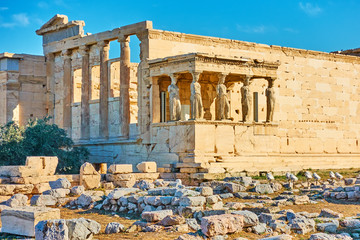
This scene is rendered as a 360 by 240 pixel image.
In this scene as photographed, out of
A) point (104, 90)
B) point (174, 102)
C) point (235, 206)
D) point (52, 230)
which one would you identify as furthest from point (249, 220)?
point (104, 90)

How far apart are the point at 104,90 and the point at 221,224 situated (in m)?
13.2

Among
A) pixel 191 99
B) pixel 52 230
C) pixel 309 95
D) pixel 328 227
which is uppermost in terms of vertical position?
pixel 309 95

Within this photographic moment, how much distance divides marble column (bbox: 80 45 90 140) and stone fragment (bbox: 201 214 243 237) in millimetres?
13552

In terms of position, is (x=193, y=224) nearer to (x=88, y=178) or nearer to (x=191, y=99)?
(x=88, y=178)

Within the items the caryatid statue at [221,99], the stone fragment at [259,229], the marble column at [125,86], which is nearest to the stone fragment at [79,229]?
the stone fragment at [259,229]

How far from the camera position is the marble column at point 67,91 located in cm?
2373

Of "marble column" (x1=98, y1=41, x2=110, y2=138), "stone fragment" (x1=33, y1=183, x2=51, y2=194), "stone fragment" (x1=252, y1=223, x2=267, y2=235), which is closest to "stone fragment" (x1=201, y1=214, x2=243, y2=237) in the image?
"stone fragment" (x1=252, y1=223, x2=267, y2=235)

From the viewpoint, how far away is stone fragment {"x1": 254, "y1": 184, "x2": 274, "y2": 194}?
15.5 meters

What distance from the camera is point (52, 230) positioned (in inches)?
327

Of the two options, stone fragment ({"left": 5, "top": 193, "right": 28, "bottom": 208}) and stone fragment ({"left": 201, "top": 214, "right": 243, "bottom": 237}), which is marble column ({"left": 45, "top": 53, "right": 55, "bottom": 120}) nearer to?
stone fragment ({"left": 5, "top": 193, "right": 28, "bottom": 208})

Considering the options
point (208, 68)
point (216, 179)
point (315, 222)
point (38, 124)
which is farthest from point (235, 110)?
point (315, 222)

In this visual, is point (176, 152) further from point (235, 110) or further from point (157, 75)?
point (235, 110)

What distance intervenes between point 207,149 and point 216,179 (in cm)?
134

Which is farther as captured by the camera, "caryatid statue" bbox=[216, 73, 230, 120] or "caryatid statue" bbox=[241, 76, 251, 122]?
"caryatid statue" bbox=[241, 76, 251, 122]
